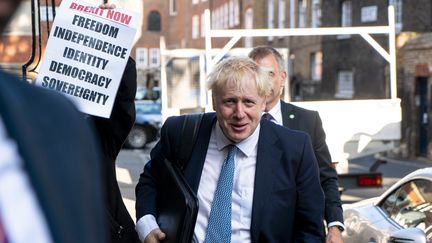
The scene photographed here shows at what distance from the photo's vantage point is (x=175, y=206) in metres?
3.54

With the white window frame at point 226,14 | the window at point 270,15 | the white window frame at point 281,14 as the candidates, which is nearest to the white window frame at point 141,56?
the white window frame at point 226,14

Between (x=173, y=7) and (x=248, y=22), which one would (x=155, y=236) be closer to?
(x=248, y=22)

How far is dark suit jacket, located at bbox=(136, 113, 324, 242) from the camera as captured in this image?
11.3 ft

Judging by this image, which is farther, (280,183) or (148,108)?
(148,108)

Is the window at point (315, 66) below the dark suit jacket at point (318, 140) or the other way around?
the other way around

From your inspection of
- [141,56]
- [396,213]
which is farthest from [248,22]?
[396,213]

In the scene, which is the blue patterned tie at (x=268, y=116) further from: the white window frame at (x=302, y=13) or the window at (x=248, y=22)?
the window at (x=248, y=22)

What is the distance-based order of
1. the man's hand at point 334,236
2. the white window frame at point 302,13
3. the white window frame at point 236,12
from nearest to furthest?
the man's hand at point 334,236, the white window frame at point 302,13, the white window frame at point 236,12

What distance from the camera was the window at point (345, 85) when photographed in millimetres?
31172

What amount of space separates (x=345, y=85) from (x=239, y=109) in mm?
28750

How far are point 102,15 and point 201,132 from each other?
90cm

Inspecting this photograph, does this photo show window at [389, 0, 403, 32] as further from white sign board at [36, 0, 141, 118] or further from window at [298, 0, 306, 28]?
white sign board at [36, 0, 141, 118]

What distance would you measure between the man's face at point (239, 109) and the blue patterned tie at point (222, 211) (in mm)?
145

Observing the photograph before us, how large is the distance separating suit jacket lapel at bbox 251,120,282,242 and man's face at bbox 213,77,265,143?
8 centimetres
